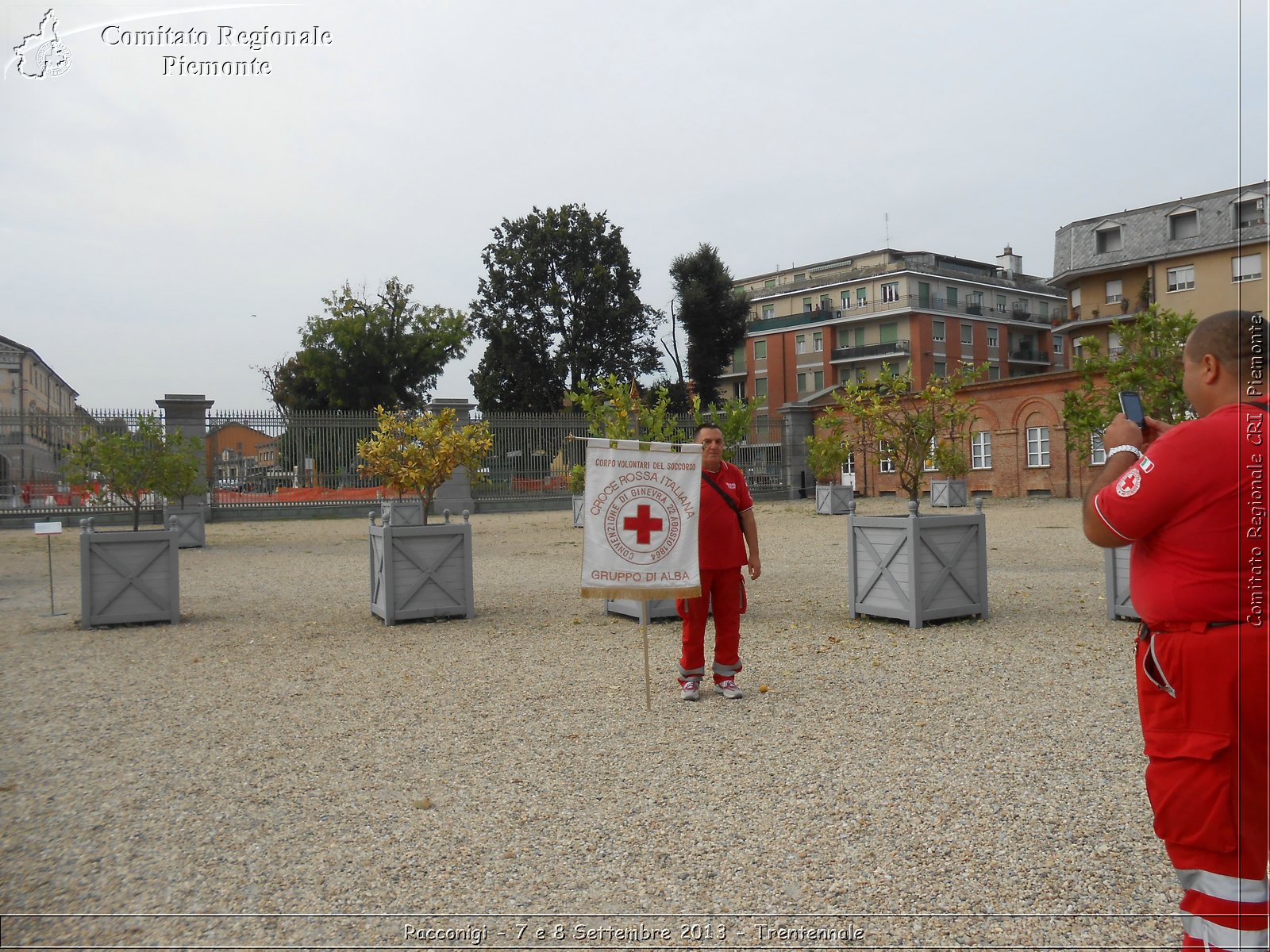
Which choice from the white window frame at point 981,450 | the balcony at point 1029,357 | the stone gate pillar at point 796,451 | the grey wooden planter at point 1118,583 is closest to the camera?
the grey wooden planter at point 1118,583

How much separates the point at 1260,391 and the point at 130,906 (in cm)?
386

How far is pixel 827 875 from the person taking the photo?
11.6 ft

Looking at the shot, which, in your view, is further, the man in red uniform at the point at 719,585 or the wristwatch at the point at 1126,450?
the man in red uniform at the point at 719,585

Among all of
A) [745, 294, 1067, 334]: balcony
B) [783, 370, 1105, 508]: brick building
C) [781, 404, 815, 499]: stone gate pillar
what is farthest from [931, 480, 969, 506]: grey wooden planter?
[745, 294, 1067, 334]: balcony

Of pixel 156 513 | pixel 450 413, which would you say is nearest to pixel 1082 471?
pixel 450 413

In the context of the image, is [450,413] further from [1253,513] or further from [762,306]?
[762,306]

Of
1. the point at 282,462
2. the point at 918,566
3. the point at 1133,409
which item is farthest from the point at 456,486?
the point at 1133,409

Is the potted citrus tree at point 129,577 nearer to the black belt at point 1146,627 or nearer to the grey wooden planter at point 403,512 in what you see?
the black belt at point 1146,627

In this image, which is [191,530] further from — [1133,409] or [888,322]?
[888,322]

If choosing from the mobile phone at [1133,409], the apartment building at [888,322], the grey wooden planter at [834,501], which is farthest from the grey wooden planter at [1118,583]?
the apartment building at [888,322]

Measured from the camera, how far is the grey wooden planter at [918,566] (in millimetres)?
8734

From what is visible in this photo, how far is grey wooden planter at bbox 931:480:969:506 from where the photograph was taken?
27.9m

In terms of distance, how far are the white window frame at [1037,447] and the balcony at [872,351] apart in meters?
29.4

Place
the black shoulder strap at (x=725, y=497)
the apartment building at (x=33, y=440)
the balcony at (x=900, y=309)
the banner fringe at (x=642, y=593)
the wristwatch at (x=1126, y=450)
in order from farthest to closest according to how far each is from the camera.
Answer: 1. the balcony at (x=900, y=309)
2. the apartment building at (x=33, y=440)
3. the black shoulder strap at (x=725, y=497)
4. the banner fringe at (x=642, y=593)
5. the wristwatch at (x=1126, y=450)
